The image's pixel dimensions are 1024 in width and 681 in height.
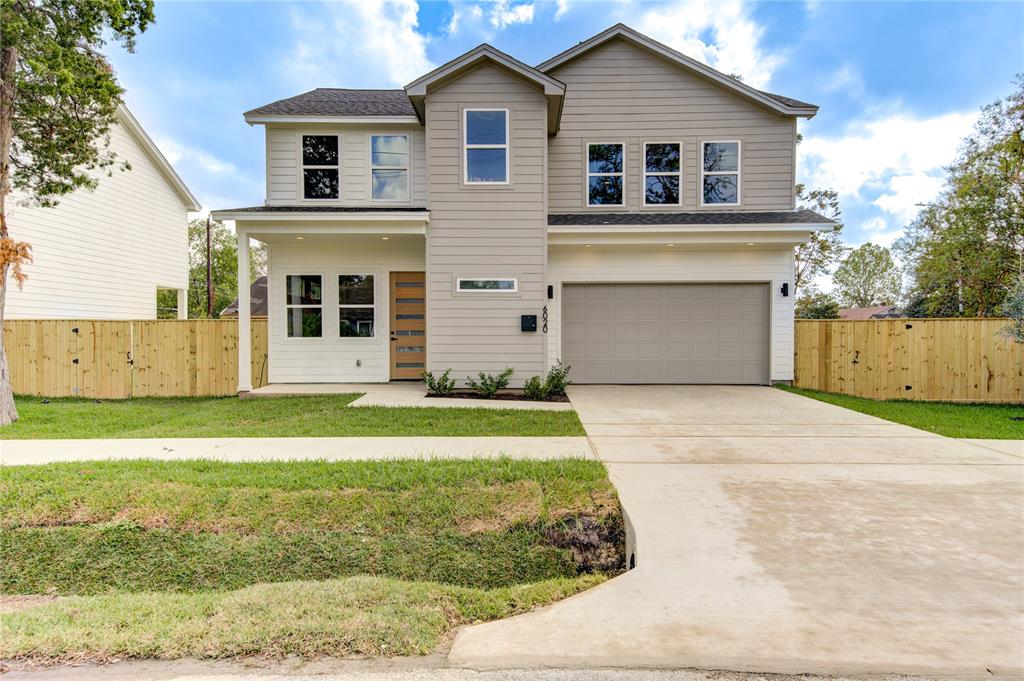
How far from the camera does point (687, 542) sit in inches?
137

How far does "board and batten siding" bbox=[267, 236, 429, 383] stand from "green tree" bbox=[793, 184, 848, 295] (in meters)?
18.4

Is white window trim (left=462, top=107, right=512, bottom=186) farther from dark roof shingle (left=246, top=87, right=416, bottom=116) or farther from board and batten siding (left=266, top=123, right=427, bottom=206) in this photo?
dark roof shingle (left=246, top=87, right=416, bottom=116)

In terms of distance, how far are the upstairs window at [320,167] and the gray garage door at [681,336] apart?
5.68 m

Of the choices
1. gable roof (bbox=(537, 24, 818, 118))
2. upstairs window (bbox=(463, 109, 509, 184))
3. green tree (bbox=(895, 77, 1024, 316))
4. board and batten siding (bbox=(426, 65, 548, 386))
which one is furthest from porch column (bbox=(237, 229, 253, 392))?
green tree (bbox=(895, 77, 1024, 316))

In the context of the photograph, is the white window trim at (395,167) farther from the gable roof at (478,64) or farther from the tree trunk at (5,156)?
the tree trunk at (5,156)

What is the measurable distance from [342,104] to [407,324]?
5015 millimetres

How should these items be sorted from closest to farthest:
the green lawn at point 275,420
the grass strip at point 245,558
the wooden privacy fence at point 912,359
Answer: the grass strip at point 245,558 < the green lawn at point 275,420 < the wooden privacy fence at point 912,359

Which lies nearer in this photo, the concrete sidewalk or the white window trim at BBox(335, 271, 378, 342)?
the concrete sidewalk

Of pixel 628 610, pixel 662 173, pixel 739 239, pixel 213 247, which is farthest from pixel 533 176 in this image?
pixel 213 247

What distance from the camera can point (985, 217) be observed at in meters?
14.5

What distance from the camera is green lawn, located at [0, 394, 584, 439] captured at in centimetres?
665

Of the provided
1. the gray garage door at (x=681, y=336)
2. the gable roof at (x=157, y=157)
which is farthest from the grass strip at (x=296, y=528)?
the gable roof at (x=157, y=157)

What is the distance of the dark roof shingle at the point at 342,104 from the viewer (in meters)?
10.9

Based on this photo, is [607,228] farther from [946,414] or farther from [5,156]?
[5,156]
